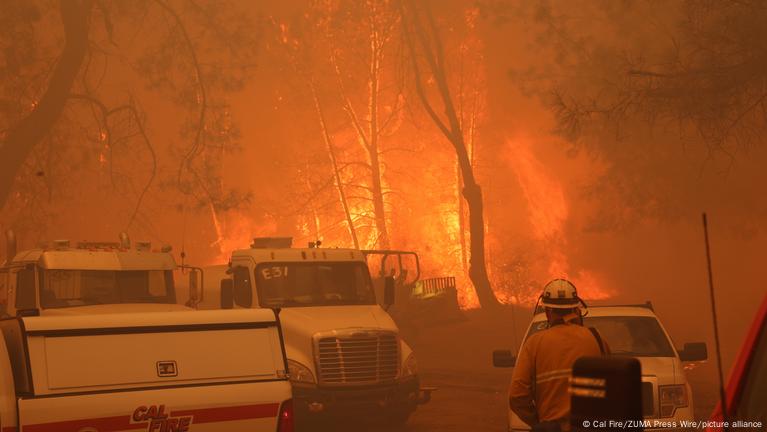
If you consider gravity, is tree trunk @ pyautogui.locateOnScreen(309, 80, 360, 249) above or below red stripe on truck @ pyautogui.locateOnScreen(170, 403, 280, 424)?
above

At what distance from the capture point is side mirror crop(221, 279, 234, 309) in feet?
49.8

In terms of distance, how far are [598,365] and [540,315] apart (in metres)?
9.02

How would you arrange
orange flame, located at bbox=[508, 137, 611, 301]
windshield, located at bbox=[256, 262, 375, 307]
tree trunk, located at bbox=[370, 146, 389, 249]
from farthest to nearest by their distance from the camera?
orange flame, located at bbox=[508, 137, 611, 301] < tree trunk, located at bbox=[370, 146, 389, 249] < windshield, located at bbox=[256, 262, 375, 307]

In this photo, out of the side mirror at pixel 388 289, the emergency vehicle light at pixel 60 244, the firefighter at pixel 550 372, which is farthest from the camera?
the side mirror at pixel 388 289

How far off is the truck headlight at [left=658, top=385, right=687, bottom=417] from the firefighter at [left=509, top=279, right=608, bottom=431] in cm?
440

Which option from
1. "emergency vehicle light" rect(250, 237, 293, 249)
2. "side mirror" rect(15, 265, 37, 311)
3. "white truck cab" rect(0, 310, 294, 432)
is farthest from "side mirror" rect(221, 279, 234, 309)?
"white truck cab" rect(0, 310, 294, 432)

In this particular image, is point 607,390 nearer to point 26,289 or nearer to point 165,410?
point 165,410

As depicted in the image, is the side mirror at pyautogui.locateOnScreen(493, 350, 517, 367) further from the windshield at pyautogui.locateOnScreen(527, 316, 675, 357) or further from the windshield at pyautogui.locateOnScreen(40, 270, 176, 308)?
the windshield at pyautogui.locateOnScreen(40, 270, 176, 308)

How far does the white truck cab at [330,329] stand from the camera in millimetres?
14039

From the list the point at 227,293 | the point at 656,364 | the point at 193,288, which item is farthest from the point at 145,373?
the point at 193,288

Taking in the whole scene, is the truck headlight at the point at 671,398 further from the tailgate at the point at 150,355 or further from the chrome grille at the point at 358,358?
the chrome grille at the point at 358,358

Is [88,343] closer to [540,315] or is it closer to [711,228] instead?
[540,315]

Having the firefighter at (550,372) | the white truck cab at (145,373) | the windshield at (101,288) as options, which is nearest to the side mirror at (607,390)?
the firefighter at (550,372)

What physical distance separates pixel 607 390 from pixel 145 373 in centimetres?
575
